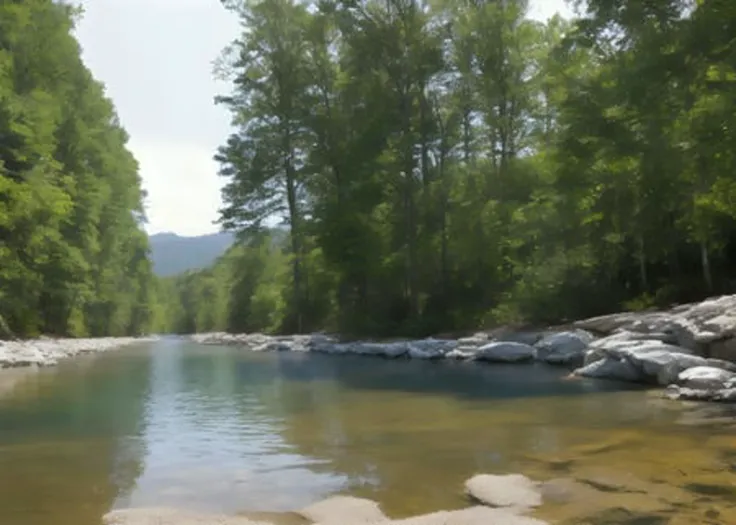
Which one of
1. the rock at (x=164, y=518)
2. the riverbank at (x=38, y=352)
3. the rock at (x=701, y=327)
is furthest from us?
the riverbank at (x=38, y=352)

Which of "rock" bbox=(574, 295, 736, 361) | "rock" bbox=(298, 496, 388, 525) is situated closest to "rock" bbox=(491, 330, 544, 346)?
"rock" bbox=(574, 295, 736, 361)

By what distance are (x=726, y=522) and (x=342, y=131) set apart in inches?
1097

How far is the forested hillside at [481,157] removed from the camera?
47.8 feet

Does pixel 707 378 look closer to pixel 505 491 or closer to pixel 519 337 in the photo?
pixel 505 491

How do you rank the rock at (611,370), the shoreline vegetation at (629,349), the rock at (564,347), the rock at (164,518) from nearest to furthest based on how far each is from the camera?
the rock at (164,518) → the shoreline vegetation at (629,349) → the rock at (611,370) → the rock at (564,347)

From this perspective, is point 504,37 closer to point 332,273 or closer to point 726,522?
point 332,273

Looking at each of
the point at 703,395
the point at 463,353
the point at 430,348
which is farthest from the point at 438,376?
the point at 703,395

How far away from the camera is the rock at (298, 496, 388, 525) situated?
5352mm

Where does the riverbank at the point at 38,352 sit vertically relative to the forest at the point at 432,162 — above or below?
below

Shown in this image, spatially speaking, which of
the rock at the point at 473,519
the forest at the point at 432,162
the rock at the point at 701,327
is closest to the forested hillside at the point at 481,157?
the forest at the point at 432,162

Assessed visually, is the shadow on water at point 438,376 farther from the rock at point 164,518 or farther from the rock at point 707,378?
the rock at point 164,518

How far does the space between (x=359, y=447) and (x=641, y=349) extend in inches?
304

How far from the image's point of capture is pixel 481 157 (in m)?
31.3

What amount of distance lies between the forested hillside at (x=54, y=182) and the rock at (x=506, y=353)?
1405 centimetres
